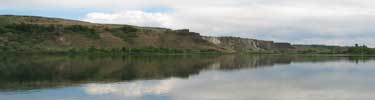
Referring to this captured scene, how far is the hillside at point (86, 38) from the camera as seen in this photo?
123m

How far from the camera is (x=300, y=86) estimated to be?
36750 millimetres

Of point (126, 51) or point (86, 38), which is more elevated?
point (86, 38)

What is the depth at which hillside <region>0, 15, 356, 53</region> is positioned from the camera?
123319 millimetres

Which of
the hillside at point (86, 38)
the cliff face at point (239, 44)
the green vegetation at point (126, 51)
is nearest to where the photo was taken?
the green vegetation at point (126, 51)

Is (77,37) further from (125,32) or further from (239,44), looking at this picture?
(239,44)

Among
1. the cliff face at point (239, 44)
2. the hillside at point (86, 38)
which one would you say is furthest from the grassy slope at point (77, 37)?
the cliff face at point (239, 44)

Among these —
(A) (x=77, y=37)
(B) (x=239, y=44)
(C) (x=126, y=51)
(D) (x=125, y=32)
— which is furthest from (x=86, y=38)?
(B) (x=239, y=44)

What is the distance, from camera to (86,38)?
452 ft

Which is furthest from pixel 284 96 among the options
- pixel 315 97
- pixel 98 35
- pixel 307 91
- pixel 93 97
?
pixel 98 35

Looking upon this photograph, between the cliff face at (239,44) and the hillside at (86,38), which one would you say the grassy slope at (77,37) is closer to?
the hillside at (86,38)

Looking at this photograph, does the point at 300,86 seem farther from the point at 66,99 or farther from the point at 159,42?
the point at 159,42

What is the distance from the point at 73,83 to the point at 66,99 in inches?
382

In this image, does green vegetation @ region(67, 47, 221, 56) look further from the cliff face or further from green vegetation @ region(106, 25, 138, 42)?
the cliff face

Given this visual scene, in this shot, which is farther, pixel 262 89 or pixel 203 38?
pixel 203 38
